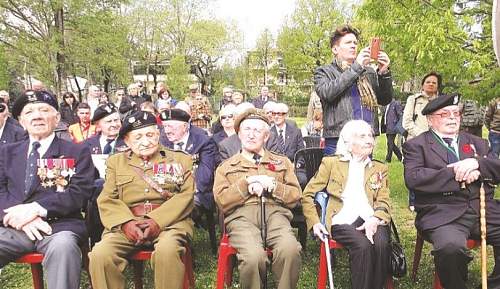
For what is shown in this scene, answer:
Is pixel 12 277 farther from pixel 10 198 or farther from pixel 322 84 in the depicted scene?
pixel 322 84

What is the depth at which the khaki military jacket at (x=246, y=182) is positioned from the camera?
3.77 meters

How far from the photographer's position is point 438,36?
5.20 m

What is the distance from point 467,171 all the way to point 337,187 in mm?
1011

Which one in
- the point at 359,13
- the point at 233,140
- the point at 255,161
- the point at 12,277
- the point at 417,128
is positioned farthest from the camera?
the point at 359,13

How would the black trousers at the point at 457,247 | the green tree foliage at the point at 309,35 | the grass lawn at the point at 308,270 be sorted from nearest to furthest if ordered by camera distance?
the black trousers at the point at 457,247, the grass lawn at the point at 308,270, the green tree foliage at the point at 309,35

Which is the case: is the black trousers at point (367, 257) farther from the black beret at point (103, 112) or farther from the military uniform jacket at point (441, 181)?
the black beret at point (103, 112)

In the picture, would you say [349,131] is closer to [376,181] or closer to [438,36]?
[376,181]

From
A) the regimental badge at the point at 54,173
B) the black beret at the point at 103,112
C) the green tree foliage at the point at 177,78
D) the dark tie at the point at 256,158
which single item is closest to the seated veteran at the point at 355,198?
the dark tie at the point at 256,158

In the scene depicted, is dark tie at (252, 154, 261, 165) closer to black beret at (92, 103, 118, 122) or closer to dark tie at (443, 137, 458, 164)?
dark tie at (443, 137, 458, 164)

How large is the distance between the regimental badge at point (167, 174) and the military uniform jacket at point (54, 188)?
549 millimetres

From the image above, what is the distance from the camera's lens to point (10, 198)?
364cm

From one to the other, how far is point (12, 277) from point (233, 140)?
101 inches

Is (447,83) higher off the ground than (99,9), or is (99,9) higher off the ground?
(99,9)

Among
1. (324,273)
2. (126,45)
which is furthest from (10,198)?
(126,45)
